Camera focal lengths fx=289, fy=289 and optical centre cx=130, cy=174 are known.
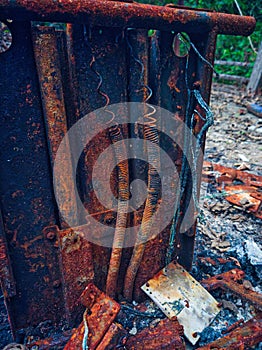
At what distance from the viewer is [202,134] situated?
1.54 meters

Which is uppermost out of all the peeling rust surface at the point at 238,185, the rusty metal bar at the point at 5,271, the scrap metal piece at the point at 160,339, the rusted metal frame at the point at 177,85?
the rusted metal frame at the point at 177,85

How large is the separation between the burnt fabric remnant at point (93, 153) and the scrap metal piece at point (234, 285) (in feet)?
0.12

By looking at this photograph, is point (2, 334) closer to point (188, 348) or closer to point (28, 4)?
point (188, 348)

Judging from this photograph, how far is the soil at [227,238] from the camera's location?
172cm

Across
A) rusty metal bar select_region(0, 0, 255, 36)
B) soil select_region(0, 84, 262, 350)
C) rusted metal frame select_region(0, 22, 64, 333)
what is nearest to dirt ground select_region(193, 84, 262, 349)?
soil select_region(0, 84, 262, 350)

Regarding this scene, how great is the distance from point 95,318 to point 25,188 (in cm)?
69

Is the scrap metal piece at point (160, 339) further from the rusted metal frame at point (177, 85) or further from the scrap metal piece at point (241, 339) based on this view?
the rusted metal frame at point (177, 85)

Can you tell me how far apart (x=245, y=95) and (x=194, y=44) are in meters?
6.83

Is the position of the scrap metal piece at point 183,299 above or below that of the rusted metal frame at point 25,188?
below

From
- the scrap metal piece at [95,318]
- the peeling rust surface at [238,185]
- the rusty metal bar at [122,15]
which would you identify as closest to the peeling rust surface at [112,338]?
the scrap metal piece at [95,318]

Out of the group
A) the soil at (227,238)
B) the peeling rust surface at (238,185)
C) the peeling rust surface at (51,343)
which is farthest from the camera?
the peeling rust surface at (238,185)

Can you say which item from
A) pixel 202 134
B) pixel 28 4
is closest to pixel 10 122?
pixel 28 4

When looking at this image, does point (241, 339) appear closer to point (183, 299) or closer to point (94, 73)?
A: point (183, 299)

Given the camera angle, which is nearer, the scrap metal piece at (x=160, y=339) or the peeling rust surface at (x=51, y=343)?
the scrap metal piece at (x=160, y=339)
